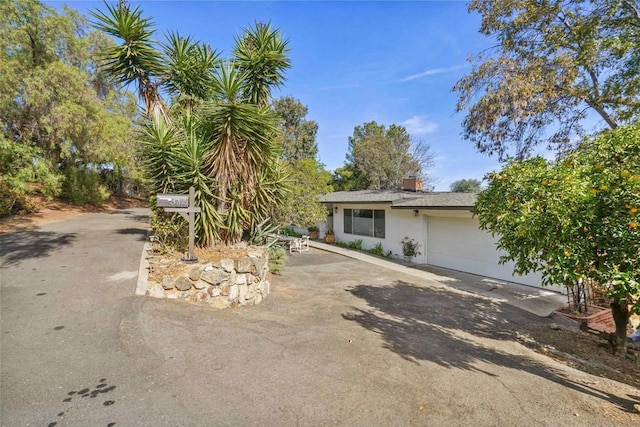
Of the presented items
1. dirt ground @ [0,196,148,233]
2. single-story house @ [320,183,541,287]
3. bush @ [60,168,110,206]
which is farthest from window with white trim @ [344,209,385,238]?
bush @ [60,168,110,206]

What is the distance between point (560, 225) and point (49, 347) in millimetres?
6791

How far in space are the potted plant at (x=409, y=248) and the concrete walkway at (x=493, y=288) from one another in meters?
0.55

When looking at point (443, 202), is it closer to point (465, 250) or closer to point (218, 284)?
point (465, 250)

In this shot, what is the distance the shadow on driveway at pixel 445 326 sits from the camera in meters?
4.19

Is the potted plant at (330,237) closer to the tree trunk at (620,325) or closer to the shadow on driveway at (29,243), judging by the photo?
the shadow on driveway at (29,243)

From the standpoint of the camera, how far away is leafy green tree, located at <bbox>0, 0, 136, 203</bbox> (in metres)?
11.6

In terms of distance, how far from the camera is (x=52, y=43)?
13531 millimetres

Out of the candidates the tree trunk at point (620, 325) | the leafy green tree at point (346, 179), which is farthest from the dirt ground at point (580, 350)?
the leafy green tree at point (346, 179)

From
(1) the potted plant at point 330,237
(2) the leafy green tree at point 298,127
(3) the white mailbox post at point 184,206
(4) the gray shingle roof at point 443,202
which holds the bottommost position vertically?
(1) the potted plant at point 330,237

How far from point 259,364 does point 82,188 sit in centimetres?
2186

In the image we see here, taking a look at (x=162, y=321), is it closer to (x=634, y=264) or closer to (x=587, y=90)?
(x=634, y=264)

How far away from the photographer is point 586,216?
Answer: 12.2ft

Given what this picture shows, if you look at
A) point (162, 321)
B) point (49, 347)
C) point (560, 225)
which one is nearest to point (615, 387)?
point (560, 225)

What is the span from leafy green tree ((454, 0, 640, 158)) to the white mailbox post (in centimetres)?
982
